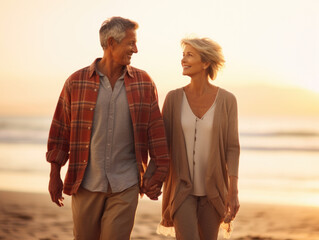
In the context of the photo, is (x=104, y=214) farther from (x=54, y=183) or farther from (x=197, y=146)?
(x=197, y=146)

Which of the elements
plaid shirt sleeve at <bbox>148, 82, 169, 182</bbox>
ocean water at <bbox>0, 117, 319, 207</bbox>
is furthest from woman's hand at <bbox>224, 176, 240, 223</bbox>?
ocean water at <bbox>0, 117, 319, 207</bbox>

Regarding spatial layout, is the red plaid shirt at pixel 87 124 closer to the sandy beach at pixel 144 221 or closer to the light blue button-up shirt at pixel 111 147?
the light blue button-up shirt at pixel 111 147

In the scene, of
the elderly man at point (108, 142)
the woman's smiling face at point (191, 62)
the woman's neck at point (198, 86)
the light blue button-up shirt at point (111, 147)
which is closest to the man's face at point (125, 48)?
the elderly man at point (108, 142)

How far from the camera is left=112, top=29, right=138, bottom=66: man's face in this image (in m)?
4.24

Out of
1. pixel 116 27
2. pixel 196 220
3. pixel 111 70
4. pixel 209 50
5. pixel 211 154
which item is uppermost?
pixel 116 27

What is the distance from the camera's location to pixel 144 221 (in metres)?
7.83

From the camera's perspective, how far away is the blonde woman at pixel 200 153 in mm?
4547

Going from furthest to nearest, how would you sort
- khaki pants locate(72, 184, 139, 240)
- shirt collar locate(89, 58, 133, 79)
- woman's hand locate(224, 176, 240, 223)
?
1. woman's hand locate(224, 176, 240, 223)
2. shirt collar locate(89, 58, 133, 79)
3. khaki pants locate(72, 184, 139, 240)

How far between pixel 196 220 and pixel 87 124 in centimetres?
113

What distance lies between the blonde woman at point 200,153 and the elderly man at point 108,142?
0.27 meters

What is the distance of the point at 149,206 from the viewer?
8859 mm

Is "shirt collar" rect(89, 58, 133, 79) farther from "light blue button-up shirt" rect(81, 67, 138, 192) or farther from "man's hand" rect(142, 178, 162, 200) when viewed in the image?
"man's hand" rect(142, 178, 162, 200)

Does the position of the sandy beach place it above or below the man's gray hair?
below

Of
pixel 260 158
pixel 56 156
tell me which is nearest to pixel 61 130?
pixel 56 156
